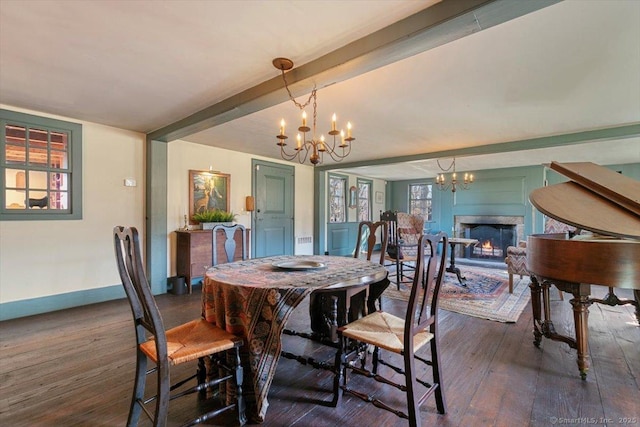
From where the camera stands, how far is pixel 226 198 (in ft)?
16.6

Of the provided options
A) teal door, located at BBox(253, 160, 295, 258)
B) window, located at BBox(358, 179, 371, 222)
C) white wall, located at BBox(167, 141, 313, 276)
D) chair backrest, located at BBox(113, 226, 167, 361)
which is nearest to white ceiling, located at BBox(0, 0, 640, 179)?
white wall, located at BBox(167, 141, 313, 276)

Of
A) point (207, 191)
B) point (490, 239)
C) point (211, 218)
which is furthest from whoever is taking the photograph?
point (490, 239)

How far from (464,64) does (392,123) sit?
56.3 inches

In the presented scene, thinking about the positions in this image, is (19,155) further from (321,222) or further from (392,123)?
(321,222)

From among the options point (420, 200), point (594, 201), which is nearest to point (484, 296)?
point (594, 201)

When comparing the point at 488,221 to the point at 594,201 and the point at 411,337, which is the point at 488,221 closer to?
the point at 594,201

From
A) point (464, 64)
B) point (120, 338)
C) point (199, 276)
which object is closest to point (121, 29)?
point (464, 64)

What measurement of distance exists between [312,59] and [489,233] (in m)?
7.07

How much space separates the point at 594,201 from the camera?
2080 millimetres

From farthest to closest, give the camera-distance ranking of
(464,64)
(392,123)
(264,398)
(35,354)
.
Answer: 1. (392,123)
2. (35,354)
3. (464,64)
4. (264,398)

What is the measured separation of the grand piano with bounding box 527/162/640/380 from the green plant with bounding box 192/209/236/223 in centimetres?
391

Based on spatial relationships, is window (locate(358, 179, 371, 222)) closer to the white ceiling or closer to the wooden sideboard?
the white ceiling

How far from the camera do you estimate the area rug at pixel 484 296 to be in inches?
133

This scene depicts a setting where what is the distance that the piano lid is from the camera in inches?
71.1
